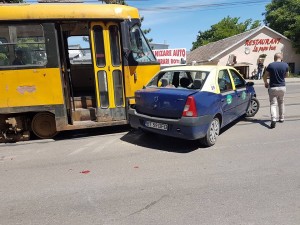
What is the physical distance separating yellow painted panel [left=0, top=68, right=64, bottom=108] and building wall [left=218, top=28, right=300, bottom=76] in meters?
26.6

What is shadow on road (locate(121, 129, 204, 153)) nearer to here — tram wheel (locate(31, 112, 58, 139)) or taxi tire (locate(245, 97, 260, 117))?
tram wheel (locate(31, 112, 58, 139))

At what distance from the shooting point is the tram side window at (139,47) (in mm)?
6621

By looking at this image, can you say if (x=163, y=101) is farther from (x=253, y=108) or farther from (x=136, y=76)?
(x=253, y=108)

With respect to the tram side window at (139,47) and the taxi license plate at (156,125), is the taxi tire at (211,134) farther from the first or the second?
the tram side window at (139,47)

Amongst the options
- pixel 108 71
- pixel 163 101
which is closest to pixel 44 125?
pixel 108 71

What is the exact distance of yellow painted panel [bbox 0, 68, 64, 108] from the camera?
19.7ft

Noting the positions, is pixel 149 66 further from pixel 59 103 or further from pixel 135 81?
pixel 59 103

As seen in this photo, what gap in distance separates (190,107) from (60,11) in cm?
349

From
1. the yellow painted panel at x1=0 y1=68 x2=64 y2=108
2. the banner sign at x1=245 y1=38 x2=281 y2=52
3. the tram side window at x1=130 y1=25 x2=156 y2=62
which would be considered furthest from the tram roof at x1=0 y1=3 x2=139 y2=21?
the banner sign at x1=245 y1=38 x2=281 y2=52

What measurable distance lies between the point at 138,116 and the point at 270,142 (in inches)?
111

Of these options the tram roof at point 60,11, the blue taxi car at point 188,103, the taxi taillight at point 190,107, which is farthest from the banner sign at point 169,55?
the taxi taillight at point 190,107

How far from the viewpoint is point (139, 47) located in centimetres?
678

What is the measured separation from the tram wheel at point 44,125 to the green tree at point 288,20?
1237 inches

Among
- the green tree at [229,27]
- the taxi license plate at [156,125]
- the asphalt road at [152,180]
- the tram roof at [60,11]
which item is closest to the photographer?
the asphalt road at [152,180]
